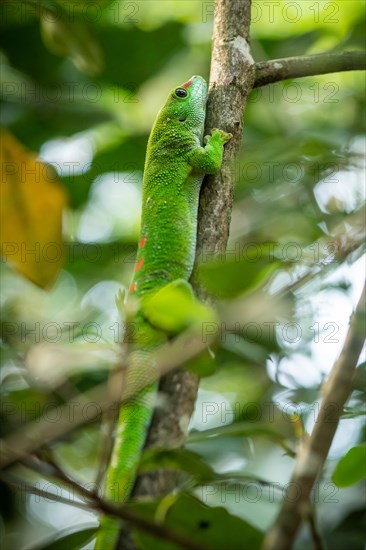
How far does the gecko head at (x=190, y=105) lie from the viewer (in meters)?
3.39

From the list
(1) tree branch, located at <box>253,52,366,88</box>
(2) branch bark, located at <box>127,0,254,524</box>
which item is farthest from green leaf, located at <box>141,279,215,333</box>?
(1) tree branch, located at <box>253,52,366,88</box>

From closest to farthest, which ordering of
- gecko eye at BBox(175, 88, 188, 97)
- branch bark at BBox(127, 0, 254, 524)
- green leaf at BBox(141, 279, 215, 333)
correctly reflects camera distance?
1. green leaf at BBox(141, 279, 215, 333)
2. branch bark at BBox(127, 0, 254, 524)
3. gecko eye at BBox(175, 88, 188, 97)

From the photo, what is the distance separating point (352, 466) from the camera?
1.55 meters

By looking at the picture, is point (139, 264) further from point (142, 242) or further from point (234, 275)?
point (234, 275)

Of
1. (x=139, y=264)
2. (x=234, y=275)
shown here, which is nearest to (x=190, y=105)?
(x=139, y=264)

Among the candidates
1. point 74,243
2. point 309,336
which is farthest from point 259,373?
point 74,243

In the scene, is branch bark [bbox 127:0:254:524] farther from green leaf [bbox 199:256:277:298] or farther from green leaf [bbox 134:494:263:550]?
green leaf [bbox 199:256:277:298]

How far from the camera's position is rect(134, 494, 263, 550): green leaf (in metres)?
1.60

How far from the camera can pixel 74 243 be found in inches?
133

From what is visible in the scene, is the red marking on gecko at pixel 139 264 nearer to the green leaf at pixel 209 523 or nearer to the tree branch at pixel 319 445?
the green leaf at pixel 209 523

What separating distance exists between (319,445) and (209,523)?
2.55 feet

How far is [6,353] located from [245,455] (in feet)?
4.09

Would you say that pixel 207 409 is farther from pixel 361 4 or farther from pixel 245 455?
pixel 361 4

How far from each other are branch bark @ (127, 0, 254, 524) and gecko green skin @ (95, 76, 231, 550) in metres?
0.09
